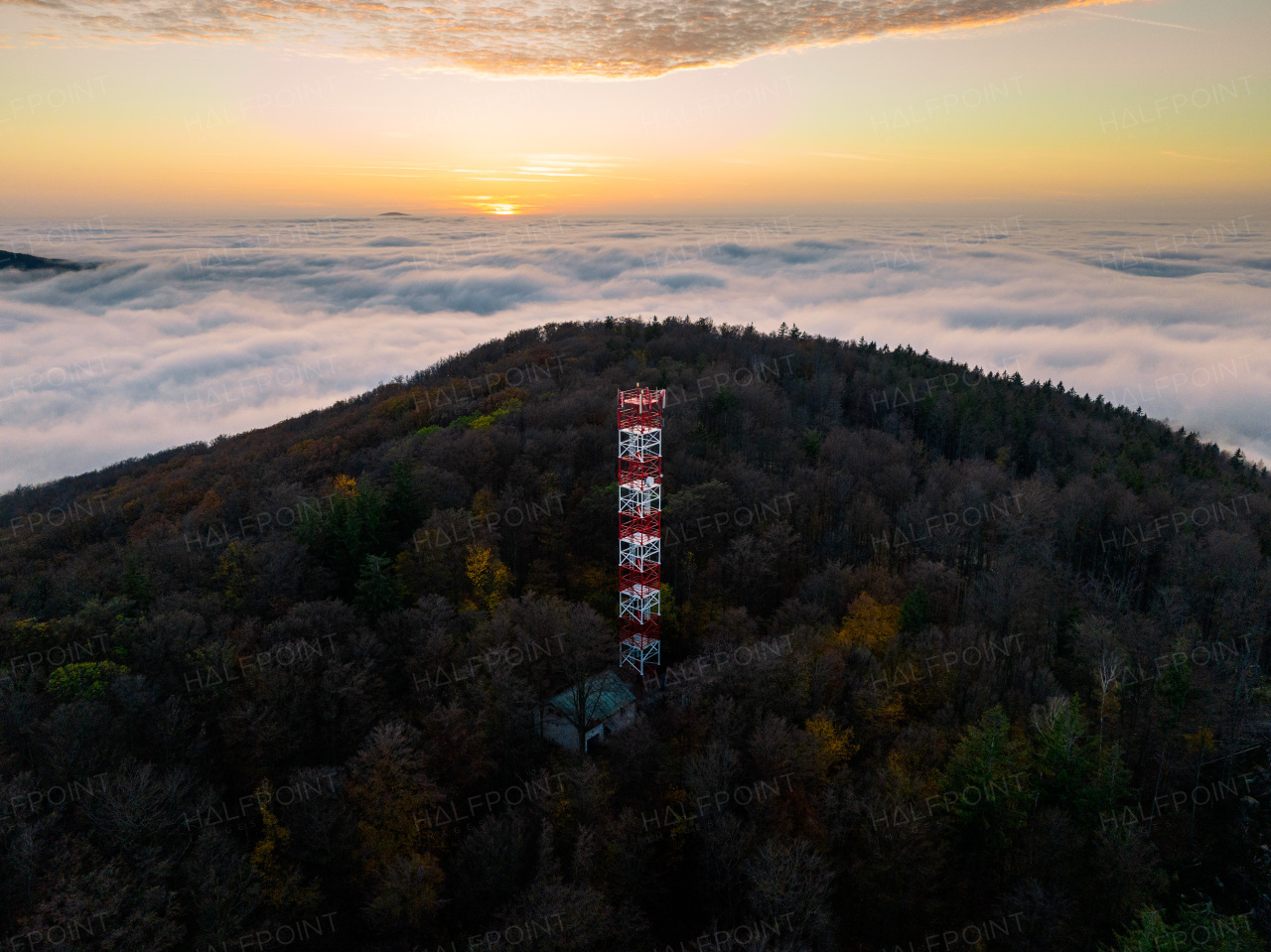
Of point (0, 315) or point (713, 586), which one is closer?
point (713, 586)

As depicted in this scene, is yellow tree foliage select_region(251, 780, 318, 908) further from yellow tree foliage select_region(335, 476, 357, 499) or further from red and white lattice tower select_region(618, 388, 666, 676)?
yellow tree foliage select_region(335, 476, 357, 499)

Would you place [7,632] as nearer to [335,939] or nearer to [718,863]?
[335,939]

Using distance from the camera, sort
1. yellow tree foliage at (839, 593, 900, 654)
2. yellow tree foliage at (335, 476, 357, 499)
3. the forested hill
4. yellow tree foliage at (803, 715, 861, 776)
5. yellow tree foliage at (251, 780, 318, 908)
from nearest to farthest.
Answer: the forested hill, yellow tree foliage at (251, 780, 318, 908), yellow tree foliage at (803, 715, 861, 776), yellow tree foliage at (839, 593, 900, 654), yellow tree foliage at (335, 476, 357, 499)

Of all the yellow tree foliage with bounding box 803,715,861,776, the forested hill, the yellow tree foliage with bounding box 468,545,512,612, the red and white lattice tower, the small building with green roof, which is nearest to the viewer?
the forested hill

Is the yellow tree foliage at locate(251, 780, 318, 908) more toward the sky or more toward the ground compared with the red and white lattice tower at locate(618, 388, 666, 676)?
more toward the ground

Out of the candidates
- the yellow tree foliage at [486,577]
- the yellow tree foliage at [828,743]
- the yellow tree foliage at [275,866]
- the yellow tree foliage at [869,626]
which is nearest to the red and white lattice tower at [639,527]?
the yellow tree foliage at [486,577]

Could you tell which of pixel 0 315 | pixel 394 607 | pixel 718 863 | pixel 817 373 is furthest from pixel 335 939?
pixel 0 315

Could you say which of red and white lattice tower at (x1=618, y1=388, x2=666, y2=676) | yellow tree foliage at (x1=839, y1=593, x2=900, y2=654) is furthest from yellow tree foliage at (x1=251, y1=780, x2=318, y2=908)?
yellow tree foliage at (x1=839, y1=593, x2=900, y2=654)
